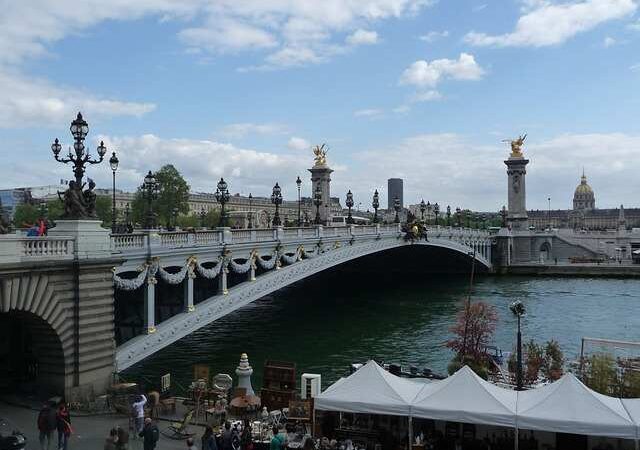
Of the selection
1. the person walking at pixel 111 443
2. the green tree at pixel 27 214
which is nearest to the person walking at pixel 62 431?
the person walking at pixel 111 443

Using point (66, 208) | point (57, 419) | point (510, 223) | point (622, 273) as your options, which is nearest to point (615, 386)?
point (57, 419)

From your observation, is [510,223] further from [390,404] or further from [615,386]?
[390,404]

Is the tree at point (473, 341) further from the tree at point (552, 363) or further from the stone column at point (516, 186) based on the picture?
the stone column at point (516, 186)

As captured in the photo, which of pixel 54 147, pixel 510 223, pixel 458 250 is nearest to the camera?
pixel 54 147

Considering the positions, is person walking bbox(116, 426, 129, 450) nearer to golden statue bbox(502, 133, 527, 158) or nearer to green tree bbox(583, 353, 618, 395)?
green tree bbox(583, 353, 618, 395)

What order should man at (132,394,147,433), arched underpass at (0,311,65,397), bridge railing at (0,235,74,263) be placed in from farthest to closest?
arched underpass at (0,311,65,397) → bridge railing at (0,235,74,263) → man at (132,394,147,433)

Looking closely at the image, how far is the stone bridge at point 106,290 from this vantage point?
667 inches

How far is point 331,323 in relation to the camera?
43.0m

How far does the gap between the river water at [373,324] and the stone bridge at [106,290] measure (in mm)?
3098

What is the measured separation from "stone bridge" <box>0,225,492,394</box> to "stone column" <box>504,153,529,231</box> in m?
76.1

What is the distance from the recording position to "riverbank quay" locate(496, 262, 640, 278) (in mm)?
77062

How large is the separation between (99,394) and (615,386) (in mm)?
13879

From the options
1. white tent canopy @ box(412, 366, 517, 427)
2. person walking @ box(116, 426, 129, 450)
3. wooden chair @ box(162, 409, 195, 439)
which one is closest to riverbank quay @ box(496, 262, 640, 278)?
white tent canopy @ box(412, 366, 517, 427)

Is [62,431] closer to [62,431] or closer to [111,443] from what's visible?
[62,431]
